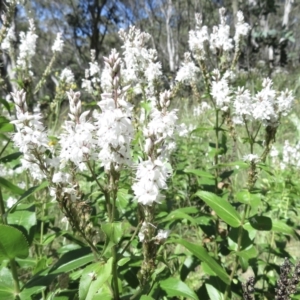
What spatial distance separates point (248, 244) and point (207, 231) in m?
0.51

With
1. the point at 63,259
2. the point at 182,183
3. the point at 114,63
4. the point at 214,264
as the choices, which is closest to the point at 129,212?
the point at 63,259

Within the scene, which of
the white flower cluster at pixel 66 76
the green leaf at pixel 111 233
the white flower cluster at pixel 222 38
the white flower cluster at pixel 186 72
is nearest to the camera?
the green leaf at pixel 111 233

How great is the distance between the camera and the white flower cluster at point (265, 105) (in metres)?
2.14

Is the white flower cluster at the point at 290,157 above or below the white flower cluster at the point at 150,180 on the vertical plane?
below

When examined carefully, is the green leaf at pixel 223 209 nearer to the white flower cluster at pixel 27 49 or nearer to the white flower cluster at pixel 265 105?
the white flower cluster at pixel 265 105

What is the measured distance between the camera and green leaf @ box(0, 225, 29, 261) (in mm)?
1619

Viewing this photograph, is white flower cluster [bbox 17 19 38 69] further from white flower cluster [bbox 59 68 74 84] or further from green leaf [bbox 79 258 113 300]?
green leaf [bbox 79 258 113 300]

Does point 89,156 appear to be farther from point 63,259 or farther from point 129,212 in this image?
point 129,212

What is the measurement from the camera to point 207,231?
2592mm

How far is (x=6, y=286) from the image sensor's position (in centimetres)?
192

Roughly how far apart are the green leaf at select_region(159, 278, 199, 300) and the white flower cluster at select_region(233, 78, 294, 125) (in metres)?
0.94

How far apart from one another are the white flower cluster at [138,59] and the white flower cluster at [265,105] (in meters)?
0.57

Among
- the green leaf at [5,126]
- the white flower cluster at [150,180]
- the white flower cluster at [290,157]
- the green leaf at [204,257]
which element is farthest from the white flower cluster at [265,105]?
the white flower cluster at [290,157]

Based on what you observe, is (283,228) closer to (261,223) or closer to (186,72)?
(261,223)
